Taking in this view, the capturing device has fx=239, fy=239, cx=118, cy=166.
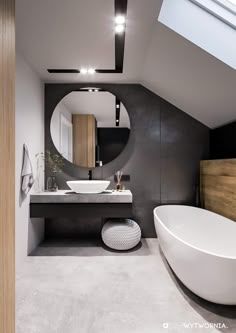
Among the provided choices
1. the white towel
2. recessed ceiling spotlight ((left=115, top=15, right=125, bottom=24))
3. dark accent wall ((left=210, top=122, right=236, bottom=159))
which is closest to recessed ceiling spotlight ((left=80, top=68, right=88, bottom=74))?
recessed ceiling spotlight ((left=115, top=15, right=125, bottom=24))

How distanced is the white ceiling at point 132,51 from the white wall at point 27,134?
231mm

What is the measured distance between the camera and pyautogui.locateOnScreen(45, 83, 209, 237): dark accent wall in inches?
146

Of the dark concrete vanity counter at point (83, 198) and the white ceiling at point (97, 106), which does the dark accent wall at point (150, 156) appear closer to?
the white ceiling at point (97, 106)

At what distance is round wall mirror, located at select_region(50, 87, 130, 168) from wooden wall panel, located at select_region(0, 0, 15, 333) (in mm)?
2683

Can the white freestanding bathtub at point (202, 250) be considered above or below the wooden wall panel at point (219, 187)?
below

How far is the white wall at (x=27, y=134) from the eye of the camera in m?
2.71

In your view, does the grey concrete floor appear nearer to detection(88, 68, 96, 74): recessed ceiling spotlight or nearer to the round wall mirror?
the round wall mirror

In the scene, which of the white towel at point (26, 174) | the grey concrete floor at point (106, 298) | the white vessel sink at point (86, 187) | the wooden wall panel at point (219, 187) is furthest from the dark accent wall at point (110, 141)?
the grey concrete floor at point (106, 298)

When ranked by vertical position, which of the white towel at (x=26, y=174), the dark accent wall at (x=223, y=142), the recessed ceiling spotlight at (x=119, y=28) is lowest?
the white towel at (x=26, y=174)

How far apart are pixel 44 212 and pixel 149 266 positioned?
146cm

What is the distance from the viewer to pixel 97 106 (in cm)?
371

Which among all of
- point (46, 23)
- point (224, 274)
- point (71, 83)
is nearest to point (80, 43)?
point (46, 23)

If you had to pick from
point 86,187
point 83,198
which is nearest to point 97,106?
point 86,187

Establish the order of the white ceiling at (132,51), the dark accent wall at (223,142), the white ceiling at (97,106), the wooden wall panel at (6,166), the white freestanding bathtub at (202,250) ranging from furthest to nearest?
1. the white ceiling at (97,106)
2. the dark accent wall at (223,142)
3. the white ceiling at (132,51)
4. the white freestanding bathtub at (202,250)
5. the wooden wall panel at (6,166)
